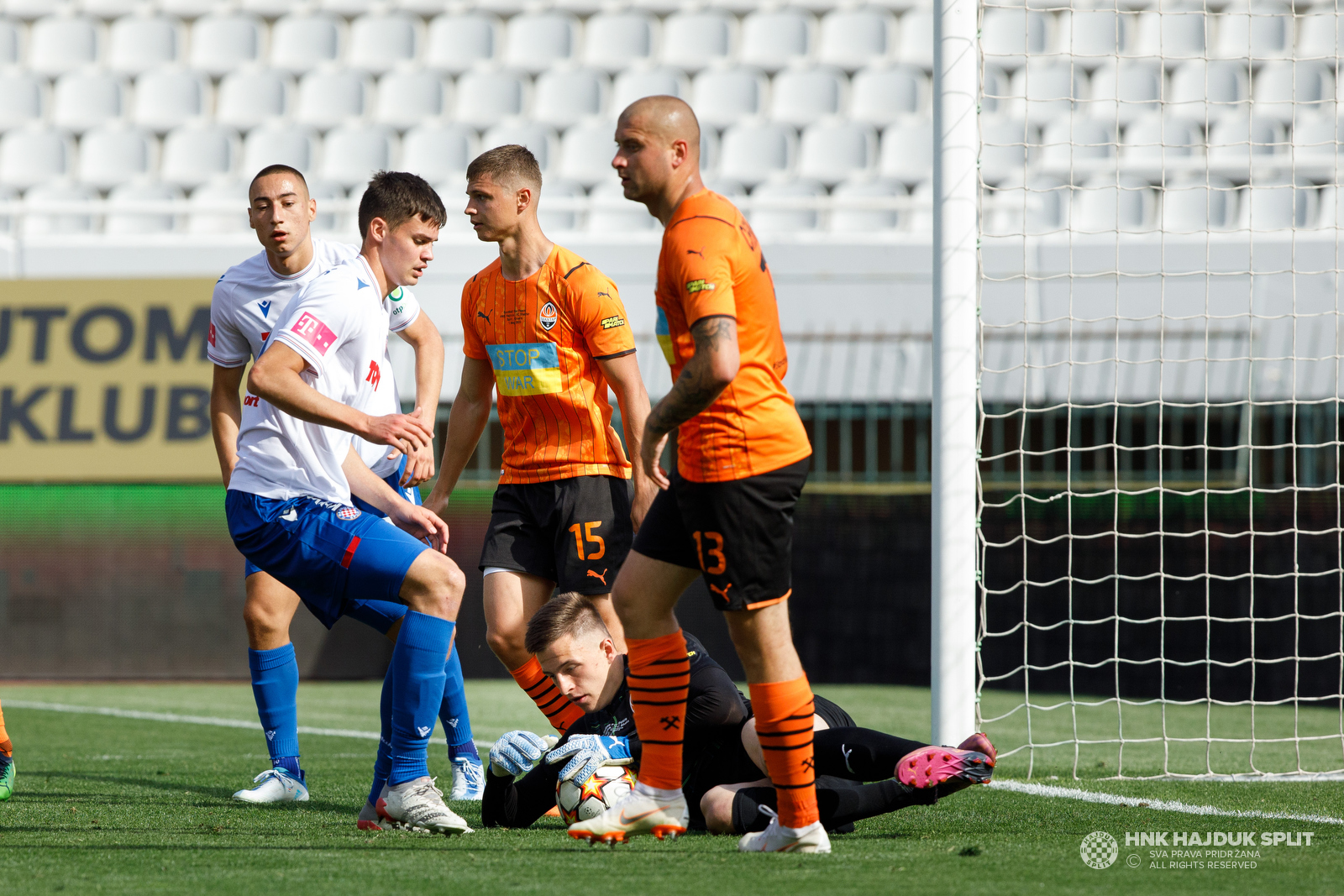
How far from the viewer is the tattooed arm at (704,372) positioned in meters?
2.75

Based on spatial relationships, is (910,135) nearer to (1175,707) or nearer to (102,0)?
(1175,707)

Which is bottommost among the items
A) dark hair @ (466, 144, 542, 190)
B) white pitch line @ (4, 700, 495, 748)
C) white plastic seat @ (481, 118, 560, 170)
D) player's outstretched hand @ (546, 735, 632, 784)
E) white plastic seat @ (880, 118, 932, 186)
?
white pitch line @ (4, 700, 495, 748)

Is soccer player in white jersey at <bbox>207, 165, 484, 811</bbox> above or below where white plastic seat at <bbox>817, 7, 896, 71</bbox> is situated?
below

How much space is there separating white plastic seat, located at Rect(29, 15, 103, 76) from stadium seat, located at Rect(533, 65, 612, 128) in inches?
200

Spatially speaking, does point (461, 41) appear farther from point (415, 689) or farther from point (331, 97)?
point (415, 689)

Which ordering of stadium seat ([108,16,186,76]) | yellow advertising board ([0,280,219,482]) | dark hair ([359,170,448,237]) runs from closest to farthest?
dark hair ([359,170,448,237]) < yellow advertising board ([0,280,219,482]) < stadium seat ([108,16,186,76])

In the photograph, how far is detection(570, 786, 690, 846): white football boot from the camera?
3.02 metres

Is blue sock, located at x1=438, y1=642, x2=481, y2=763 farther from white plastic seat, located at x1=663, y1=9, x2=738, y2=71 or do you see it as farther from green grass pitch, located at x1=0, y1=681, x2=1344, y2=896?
white plastic seat, located at x1=663, y1=9, x2=738, y2=71

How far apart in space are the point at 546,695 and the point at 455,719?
37cm

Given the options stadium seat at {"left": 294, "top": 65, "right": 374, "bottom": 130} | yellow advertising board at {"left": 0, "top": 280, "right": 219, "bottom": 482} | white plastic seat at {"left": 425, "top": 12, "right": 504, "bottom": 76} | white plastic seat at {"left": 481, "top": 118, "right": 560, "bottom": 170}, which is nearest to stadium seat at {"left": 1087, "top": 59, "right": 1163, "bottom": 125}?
white plastic seat at {"left": 481, "top": 118, "right": 560, "bottom": 170}

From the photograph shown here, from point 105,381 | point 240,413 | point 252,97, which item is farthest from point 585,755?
point 252,97

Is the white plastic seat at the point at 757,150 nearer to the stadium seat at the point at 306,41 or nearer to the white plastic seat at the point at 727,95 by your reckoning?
the white plastic seat at the point at 727,95

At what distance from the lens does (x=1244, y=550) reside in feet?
26.0

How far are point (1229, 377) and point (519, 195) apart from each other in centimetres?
665
